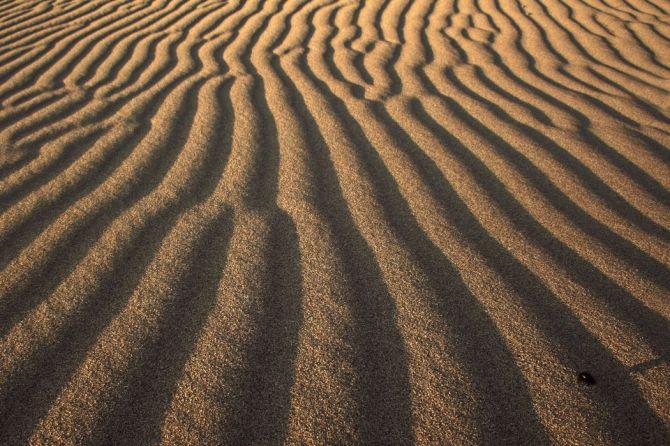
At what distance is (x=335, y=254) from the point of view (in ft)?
4.38

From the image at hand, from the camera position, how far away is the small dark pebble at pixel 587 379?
0.98 meters

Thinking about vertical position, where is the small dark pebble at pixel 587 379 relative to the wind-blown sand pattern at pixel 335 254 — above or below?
below

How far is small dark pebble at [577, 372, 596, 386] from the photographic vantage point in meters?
0.98

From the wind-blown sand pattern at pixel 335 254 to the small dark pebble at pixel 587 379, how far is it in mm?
21

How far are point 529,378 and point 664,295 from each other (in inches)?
20.9

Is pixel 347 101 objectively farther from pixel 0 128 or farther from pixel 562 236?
pixel 0 128

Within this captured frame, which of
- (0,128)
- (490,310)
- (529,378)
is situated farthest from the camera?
(0,128)

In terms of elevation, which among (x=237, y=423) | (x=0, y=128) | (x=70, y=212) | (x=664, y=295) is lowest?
(x=664, y=295)

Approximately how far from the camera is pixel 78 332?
3.59 ft

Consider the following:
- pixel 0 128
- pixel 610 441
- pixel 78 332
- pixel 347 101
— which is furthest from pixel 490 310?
pixel 0 128

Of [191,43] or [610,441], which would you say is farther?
[191,43]

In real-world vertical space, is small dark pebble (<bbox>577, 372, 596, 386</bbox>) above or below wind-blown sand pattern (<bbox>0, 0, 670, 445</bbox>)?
below

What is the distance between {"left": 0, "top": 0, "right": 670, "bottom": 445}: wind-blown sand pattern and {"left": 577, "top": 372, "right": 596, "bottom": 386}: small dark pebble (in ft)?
0.07

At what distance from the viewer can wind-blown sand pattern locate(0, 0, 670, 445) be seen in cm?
94
